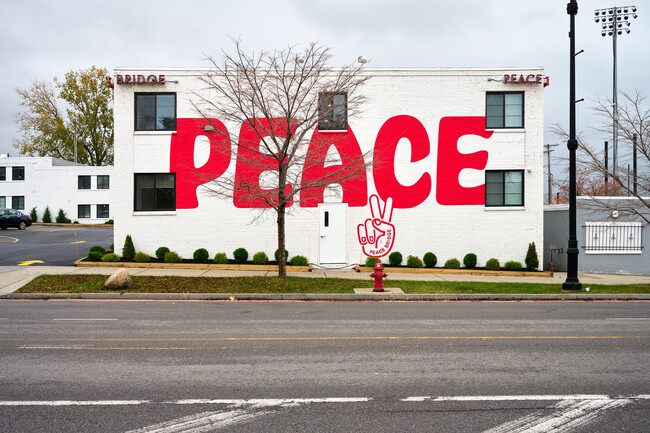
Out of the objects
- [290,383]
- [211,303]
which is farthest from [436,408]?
[211,303]

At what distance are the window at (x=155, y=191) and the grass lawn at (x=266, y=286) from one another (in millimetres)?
4665

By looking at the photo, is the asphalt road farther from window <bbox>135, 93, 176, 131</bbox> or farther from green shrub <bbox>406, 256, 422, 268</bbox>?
window <bbox>135, 93, 176, 131</bbox>

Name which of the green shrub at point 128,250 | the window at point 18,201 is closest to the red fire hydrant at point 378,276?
the green shrub at point 128,250

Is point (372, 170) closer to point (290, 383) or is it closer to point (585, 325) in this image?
point (585, 325)

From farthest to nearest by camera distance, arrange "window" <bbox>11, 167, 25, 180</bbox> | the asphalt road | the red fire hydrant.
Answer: "window" <bbox>11, 167, 25, 180</bbox>, the red fire hydrant, the asphalt road

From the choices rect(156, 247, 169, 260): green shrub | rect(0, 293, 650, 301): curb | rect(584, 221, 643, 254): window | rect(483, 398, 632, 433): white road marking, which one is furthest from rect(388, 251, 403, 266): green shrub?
rect(483, 398, 632, 433): white road marking

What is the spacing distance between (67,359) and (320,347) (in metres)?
3.70

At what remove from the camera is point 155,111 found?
765 inches

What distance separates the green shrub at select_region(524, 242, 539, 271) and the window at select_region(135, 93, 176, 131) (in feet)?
49.9

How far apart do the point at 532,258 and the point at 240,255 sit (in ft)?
38.1

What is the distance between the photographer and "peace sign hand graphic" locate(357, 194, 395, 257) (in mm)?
19266

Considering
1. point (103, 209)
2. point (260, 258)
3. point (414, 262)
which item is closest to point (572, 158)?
point (414, 262)

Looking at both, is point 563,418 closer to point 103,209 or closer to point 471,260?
point 471,260

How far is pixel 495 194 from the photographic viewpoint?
19.5 m
